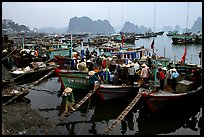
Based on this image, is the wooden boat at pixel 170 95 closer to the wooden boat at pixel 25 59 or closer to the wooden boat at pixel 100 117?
the wooden boat at pixel 100 117

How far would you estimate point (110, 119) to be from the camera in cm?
1294

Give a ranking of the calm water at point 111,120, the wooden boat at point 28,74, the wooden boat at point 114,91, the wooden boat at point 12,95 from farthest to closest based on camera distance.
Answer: the wooden boat at point 28,74, the wooden boat at point 12,95, the wooden boat at point 114,91, the calm water at point 111,120

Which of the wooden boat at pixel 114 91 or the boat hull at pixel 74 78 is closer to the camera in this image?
the wooden boat at pixel 114 91

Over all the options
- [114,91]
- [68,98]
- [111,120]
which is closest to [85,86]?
[114,91]

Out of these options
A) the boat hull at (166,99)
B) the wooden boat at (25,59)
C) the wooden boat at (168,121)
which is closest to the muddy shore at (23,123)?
the wooden boat at (168,121)

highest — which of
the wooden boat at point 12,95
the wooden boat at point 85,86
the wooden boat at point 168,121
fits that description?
the wooden boat at point 85,86

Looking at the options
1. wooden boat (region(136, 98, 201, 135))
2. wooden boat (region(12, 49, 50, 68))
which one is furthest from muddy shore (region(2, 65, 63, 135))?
wooden boat (region(12, 49, 50, 68))

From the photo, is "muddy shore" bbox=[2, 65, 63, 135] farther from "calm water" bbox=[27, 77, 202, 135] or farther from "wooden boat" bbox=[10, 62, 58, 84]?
"wooden boat" bbox=[10, 62, 58, 84]

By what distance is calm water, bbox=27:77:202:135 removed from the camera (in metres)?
11.4

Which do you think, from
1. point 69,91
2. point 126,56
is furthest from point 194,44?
point 69,91

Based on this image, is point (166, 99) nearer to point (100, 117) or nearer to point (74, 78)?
point (100, 117)

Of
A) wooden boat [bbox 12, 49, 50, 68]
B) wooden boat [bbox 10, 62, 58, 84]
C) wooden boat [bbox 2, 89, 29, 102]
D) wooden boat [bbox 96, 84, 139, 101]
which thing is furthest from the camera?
wooden boat [bbox 12, 49, 50, 68]

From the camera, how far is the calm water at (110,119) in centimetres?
1144

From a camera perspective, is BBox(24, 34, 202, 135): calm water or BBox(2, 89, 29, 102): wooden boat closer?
BBox(24, 34, 202, 135): calm water
